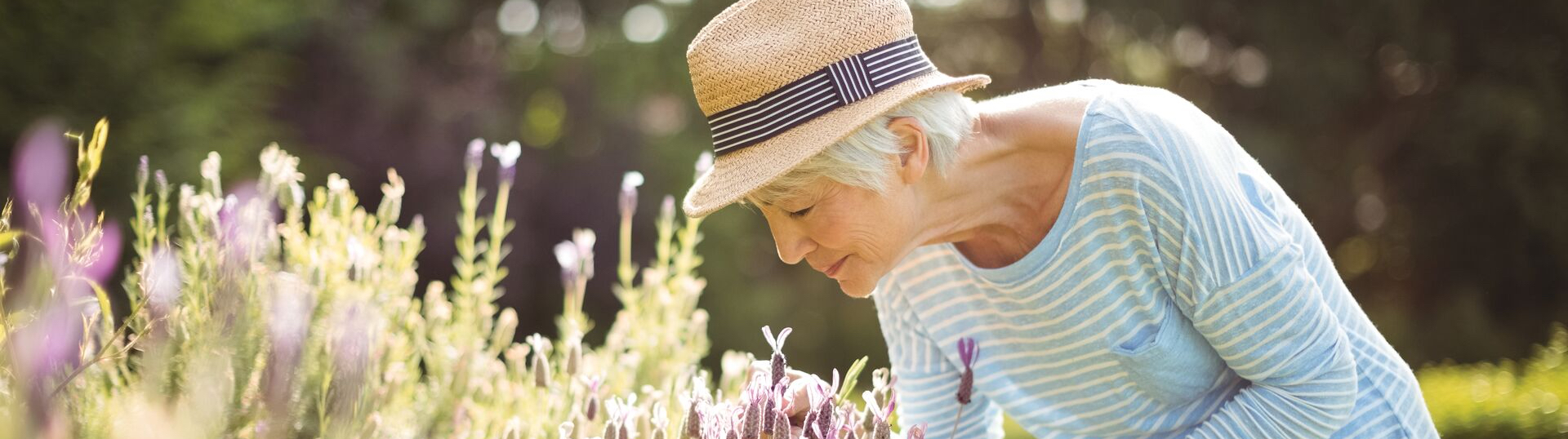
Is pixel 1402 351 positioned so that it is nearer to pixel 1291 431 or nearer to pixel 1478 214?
pixel 1478 214

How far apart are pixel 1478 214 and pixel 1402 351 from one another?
1811mm

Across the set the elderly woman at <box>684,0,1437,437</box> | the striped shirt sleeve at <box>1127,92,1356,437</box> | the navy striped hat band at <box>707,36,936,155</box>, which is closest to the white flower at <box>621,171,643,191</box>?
the elderly woman at <box>684,0,1437,437</box>

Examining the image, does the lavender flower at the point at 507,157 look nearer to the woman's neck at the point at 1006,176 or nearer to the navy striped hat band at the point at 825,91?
the navy striped hat band at the point at 825,91

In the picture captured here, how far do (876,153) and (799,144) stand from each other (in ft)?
0.36

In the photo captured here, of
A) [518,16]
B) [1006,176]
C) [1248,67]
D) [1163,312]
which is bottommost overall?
[1163,312]

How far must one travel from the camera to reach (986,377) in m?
2.12

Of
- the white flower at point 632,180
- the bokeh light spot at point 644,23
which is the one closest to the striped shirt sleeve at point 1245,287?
the white flower at point 632,180

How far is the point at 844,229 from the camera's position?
1673 mm

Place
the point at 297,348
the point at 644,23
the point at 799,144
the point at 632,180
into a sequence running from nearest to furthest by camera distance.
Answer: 1. the point at 297,348
2. the point at 799,144
3. the point at 632,180
4. the point at 644,23

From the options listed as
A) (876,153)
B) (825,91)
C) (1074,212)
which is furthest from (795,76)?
(1074,212)

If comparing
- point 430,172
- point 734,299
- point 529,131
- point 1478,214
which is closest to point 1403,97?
point 1478,214

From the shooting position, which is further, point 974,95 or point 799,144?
point 974,95

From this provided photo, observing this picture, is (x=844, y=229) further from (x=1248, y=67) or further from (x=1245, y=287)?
(x=1248, y=67)

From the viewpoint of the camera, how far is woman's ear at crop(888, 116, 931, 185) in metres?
1.65
